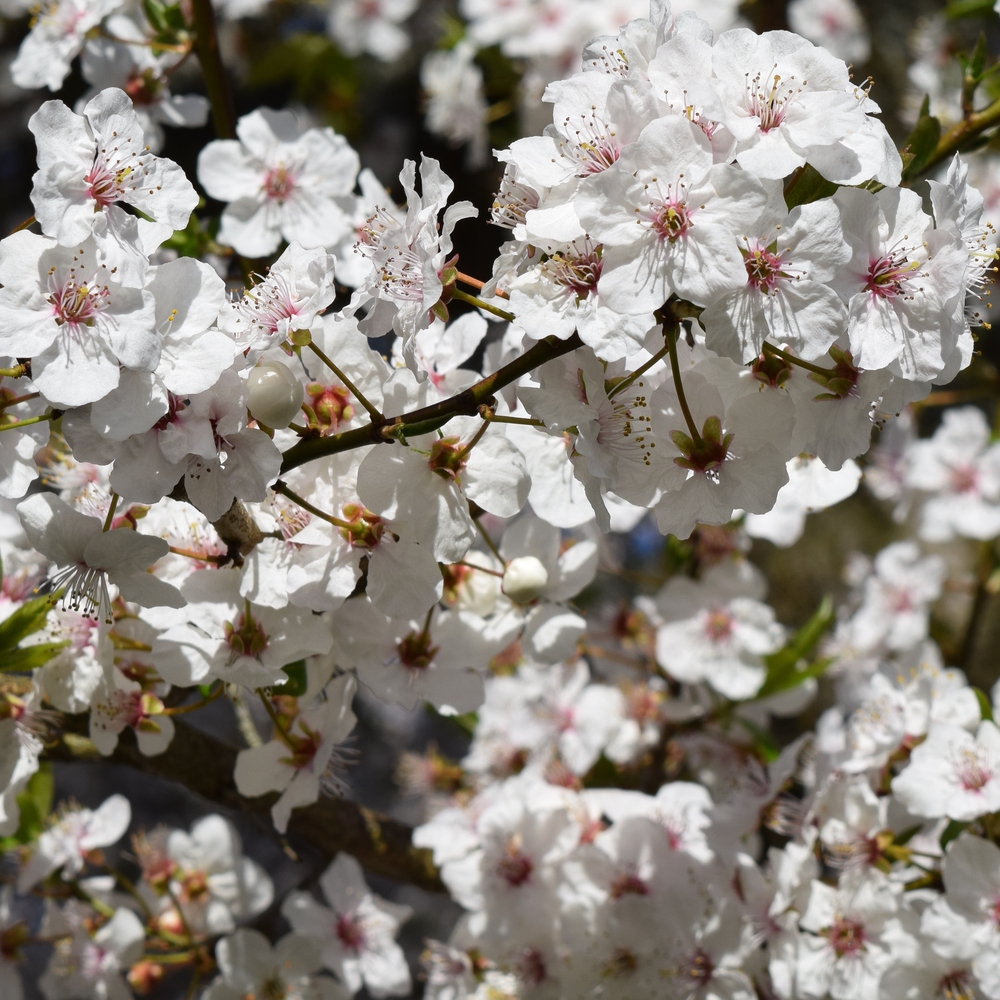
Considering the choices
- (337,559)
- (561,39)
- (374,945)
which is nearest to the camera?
(337,559)

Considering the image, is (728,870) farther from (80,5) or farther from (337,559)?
(80,5)

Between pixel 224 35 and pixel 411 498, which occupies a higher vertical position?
pixel 411 498

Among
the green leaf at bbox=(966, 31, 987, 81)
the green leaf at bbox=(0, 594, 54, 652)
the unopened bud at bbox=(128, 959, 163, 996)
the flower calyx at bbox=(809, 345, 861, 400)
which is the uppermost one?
the green leaf at bbox=(966, 31, 987, 81)

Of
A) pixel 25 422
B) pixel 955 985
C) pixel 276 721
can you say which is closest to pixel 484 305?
pixel 25 422

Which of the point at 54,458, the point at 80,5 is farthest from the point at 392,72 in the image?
the point at 54,458

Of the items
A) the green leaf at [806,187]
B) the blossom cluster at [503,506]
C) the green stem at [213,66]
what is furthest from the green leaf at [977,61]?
the green stem at [213,66]

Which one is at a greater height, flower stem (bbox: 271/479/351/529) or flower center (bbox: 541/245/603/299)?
flower center (bbox: 541/245/603/299)

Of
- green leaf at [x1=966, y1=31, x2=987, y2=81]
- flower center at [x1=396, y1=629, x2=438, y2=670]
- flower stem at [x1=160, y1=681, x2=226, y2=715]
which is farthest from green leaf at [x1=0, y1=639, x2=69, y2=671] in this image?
green leaf at [x1=966, y1=31, x2=987, y2=81]

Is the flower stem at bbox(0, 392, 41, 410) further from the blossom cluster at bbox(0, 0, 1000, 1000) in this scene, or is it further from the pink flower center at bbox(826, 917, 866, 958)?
the pink flower center at bbox(826, 917, 866, 958)
